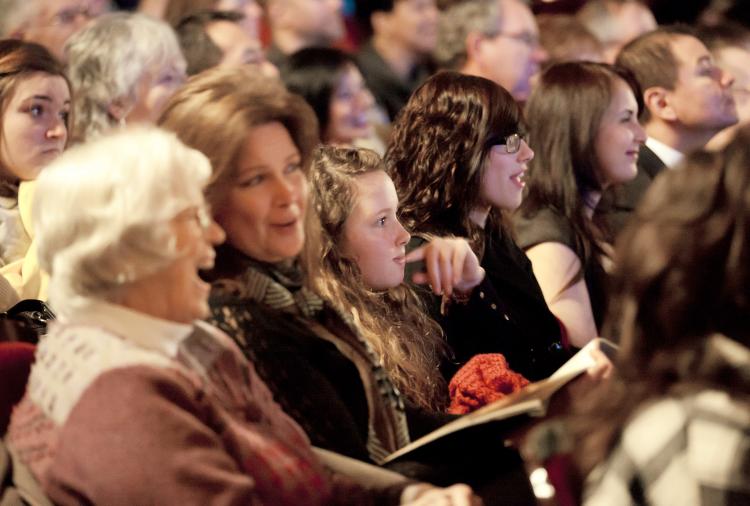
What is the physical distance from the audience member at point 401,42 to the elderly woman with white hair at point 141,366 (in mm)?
4557

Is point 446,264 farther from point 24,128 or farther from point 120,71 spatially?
point 120,71

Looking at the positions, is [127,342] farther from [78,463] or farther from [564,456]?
[564,456]

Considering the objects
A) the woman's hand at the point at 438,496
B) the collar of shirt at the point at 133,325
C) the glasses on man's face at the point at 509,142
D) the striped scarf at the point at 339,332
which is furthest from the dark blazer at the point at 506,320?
the collar of shirt at the point at 133,325

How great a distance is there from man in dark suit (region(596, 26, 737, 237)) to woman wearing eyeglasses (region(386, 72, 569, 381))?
1.76 metres

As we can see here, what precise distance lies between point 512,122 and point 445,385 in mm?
829

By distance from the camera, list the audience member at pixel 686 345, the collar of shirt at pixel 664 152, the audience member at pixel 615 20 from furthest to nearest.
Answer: the audience member at pixel 615 20 → the collar of shirt at pixel 664 152 → the audience member at pixel 686 345

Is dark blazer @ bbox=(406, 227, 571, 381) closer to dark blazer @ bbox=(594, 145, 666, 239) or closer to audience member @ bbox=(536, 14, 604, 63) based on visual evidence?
dark blazer @ bbox=(594, 145, 666, 239)

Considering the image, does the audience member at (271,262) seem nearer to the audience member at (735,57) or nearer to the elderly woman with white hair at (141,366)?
the elderly woman with white hair at (141,366)

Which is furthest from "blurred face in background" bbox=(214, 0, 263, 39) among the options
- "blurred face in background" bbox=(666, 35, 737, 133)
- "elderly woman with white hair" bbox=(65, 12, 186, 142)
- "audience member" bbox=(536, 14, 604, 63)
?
"blurred face in background" bbox=(666, 35, 737, 133)

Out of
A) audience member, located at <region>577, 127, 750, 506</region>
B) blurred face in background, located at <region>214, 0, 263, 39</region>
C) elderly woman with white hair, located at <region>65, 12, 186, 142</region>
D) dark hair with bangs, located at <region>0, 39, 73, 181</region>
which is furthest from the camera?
blurred face in background, located at <region>214, 0, 263, 39</region>

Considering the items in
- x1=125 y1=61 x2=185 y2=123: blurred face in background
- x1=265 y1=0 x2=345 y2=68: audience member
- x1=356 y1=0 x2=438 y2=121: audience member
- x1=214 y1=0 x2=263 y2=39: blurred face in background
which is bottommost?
x1=356 y1=0 x2=438 y2=121: audience member

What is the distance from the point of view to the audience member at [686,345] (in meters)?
2.01

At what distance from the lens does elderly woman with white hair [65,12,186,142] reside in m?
4.68

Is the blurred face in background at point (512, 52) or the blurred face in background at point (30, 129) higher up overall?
the blurred face in background at point (30, 129)
